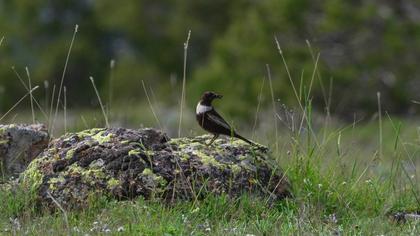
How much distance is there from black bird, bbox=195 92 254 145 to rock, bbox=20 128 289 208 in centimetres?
10

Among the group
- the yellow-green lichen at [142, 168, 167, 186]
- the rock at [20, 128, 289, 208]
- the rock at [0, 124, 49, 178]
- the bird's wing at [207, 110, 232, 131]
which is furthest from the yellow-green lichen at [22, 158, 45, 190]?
the bird's wing at [207, 110, 232, 131]

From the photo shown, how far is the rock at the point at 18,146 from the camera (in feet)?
23.6

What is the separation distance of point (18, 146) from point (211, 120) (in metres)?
1.30

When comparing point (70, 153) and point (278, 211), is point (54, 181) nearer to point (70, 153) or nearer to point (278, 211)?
point (70, 153)

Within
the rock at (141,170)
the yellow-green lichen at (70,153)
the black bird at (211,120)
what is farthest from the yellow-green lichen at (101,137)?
the black bird at (211,120)

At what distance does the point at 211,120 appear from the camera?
23.0ft

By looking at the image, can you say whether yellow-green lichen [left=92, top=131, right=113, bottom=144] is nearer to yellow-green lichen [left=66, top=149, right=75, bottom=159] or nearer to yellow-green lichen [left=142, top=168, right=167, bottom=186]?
yellow-green lichen [left=66, top=149, right=75, bottom=159]

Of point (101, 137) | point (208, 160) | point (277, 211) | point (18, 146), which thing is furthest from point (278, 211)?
point (18, 146)

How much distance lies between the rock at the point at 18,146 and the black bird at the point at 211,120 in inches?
42.3

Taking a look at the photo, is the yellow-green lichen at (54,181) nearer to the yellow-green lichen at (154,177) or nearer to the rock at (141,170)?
the rock at (141,170)

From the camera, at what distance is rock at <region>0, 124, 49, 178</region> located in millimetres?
7199

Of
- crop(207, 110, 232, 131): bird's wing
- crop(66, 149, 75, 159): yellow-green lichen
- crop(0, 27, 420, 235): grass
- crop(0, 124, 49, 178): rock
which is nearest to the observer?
crop(0, 27, 420, 235): grass

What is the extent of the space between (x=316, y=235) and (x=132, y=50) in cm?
4253

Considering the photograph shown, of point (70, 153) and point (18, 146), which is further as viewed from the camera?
point (18, 146)
